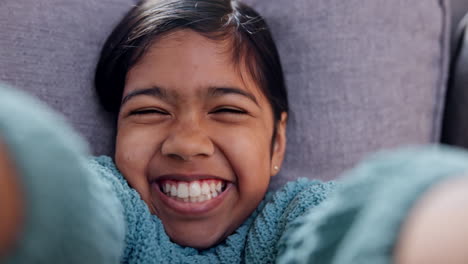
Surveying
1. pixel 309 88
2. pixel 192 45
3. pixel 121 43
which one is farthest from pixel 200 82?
pixel 309 88

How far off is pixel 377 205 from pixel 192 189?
479mm

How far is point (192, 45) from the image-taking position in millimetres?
871

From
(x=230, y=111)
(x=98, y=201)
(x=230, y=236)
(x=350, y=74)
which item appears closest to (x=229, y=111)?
(x=230, y=111)

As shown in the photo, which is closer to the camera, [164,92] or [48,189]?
[48,189]

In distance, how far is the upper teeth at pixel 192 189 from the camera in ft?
2.76

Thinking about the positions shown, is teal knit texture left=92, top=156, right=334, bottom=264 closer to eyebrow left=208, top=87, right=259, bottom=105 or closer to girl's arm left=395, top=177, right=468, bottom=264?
eyebrow left=208, top=87, right=259, bottom=105

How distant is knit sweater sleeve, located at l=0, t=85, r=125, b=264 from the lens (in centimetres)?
36

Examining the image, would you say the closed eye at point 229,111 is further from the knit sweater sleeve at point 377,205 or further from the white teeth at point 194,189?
the knit sweater sleeve at point 377,205

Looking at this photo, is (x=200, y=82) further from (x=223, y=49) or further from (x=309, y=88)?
(x=309, y=88)

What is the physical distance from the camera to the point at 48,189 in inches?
14.5

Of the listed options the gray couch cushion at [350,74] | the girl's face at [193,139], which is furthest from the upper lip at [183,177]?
the gray couch cushion at [350,74]

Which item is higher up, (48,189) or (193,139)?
(48,189)

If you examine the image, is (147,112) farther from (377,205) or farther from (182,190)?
(377,205)

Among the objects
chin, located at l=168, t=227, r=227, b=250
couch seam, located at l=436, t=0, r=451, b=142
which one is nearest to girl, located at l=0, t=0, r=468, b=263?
chin, located at l=168, t=227, r=227, b=250
